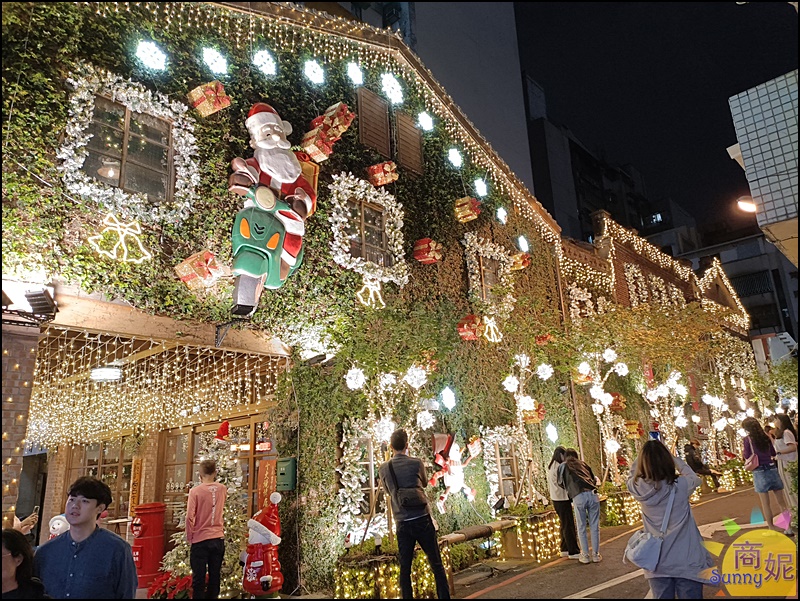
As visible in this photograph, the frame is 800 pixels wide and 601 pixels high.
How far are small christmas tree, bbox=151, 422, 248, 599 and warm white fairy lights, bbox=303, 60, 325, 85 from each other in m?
6.68

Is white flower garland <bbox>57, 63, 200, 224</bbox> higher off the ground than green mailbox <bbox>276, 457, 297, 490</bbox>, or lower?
higher

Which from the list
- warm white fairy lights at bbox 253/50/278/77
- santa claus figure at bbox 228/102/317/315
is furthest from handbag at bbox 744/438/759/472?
warm white fairy lights at bbox 253/50/278/77

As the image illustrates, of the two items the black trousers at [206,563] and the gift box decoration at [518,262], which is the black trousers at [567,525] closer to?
the black trousers at [206,563]

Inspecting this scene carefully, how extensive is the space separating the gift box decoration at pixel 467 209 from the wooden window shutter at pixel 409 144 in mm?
1168

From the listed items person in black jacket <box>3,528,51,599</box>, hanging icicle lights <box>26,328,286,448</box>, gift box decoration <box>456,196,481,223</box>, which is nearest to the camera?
person in black jacket <box>3,528,51,599</box>

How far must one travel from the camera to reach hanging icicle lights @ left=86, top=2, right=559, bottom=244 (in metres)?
9.29

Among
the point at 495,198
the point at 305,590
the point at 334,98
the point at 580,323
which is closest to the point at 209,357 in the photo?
the point at 305,590

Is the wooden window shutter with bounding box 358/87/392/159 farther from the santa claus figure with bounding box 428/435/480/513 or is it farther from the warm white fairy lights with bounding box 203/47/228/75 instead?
the santa claus figure with bounding box 428/435/480/513

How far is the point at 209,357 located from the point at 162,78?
5.12 metres

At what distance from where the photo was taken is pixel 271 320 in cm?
918

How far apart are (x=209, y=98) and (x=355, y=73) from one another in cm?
443

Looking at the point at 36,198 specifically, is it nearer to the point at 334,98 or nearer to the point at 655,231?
the point at 334,98

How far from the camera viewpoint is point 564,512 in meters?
9.36

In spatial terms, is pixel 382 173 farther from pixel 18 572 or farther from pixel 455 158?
pixel 18 572
